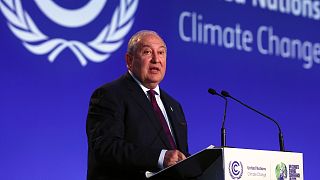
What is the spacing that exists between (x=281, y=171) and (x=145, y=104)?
2.28ft

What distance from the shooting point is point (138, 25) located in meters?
4.83

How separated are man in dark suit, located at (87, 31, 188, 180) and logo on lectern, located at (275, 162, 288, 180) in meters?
0.43

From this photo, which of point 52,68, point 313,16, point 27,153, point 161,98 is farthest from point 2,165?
point 313,16

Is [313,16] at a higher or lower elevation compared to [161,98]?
higher

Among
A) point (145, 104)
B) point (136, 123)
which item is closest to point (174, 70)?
point (145, 104)

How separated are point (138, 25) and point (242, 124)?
117cm

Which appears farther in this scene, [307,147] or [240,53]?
[307,147]

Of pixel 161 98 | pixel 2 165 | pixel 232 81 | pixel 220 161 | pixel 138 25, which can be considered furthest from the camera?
pixel 232 81

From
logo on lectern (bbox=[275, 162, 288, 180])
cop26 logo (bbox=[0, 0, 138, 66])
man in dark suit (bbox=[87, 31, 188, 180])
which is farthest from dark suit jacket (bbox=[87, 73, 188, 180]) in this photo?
cop26 logo (bbox=[0, 0, 138, 66])

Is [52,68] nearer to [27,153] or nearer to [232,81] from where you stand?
[27,153]

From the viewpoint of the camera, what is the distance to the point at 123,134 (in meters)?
3.19

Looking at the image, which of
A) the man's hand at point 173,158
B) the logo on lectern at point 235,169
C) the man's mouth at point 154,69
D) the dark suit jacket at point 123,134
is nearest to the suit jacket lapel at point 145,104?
the dark suit jacket at point 123,134

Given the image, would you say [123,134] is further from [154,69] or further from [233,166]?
[233,166]

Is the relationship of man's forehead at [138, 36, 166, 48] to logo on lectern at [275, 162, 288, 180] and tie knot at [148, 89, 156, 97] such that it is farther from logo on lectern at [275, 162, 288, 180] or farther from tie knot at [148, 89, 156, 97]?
logo on lectern at [275, 162, 288, 180]
